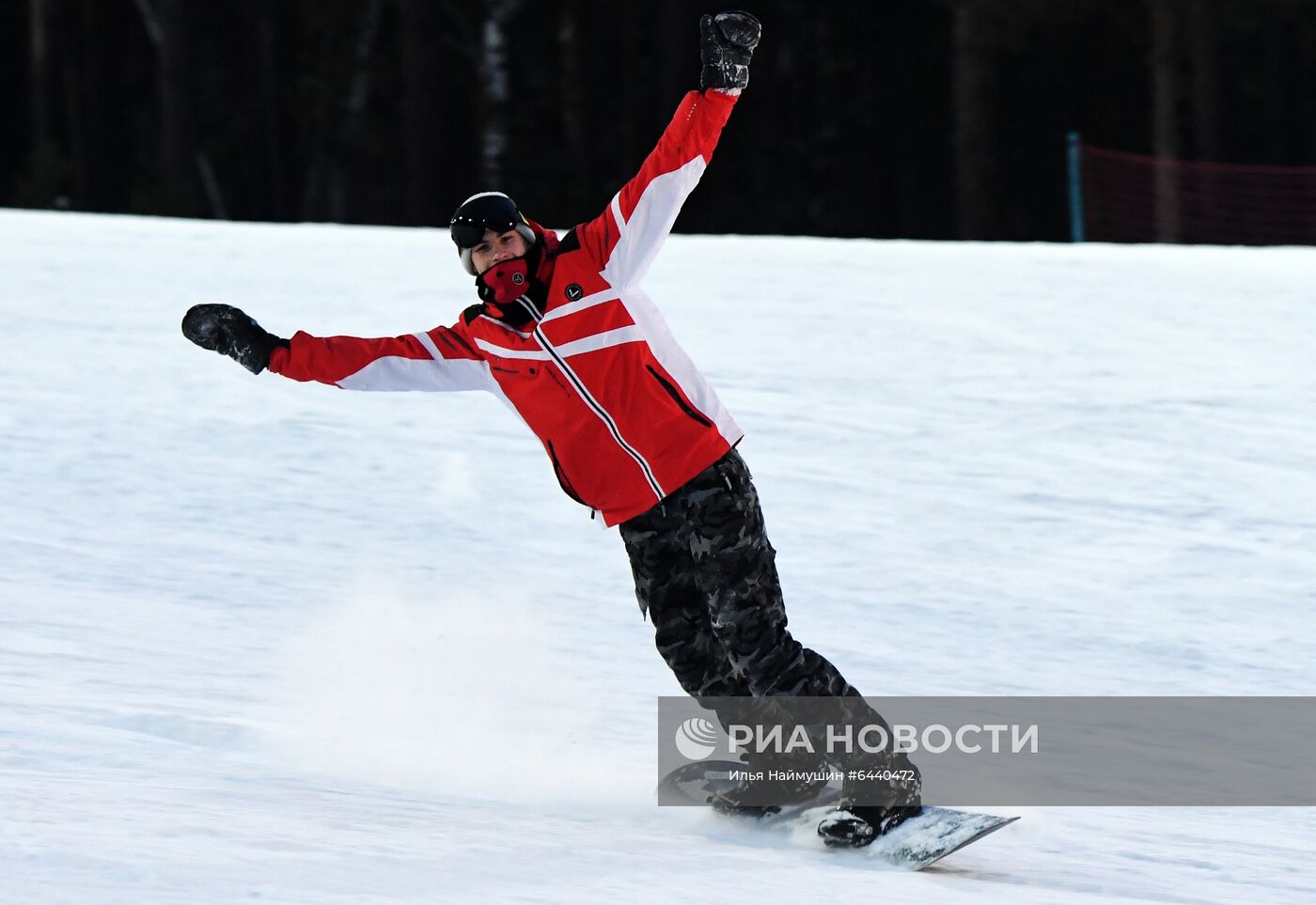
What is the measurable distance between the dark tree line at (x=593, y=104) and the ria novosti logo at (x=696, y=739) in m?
20.4

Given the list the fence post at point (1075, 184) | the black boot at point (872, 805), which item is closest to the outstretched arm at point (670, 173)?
the black boot at point (872, 805)

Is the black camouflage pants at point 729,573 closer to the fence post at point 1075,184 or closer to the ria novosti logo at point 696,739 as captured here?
the ria novosti logo at point 696,739

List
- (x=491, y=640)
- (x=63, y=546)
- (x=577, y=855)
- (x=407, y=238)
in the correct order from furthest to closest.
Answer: (x=407, y=238), (x=63, y=546), (x=491, y=640), (x=577, y=855)

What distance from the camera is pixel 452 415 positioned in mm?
8328

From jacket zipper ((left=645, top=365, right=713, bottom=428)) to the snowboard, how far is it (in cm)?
88

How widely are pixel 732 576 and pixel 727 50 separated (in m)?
1.11

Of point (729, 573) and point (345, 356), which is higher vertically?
point (345, 356)

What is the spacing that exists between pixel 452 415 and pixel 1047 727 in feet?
12.8

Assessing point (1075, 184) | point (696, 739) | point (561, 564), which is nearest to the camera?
point (696, 739)

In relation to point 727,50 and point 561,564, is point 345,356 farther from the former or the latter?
point 561,564

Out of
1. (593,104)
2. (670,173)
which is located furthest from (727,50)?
(593,104)

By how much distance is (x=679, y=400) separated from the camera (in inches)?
152

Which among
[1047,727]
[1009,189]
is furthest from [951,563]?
[1009,189]

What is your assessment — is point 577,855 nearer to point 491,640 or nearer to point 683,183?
point 683,183
